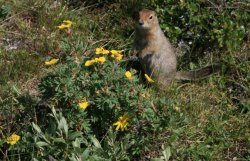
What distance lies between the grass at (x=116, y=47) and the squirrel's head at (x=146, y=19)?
0.52m

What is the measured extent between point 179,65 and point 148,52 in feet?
1.26

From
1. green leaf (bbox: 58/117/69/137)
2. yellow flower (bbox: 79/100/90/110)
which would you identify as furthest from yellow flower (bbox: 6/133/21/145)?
yellow flower (bbox: 79/100/90/110)

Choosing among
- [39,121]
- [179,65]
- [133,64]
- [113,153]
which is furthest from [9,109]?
[179,65]

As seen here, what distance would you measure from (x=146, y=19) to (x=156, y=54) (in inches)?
17.4

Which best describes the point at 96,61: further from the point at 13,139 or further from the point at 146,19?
the point at 146,19

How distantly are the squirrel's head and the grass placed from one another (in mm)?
524

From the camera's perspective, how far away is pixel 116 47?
559 centimetres

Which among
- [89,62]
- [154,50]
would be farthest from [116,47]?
[89,62]

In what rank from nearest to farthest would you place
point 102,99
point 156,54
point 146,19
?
point 102,99 → point 146,19 → point 156,54

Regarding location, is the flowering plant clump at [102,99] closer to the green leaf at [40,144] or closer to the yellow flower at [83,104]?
the yellow flower at [83,104]

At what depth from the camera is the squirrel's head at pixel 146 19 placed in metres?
5.03

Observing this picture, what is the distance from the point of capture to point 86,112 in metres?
3.72

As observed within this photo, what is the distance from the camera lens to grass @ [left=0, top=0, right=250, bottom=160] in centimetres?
409

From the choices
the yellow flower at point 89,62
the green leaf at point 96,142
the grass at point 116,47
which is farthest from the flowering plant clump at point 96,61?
the green leaf at point 96,142
